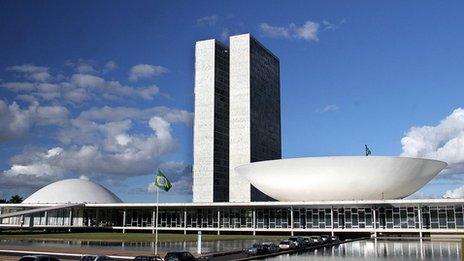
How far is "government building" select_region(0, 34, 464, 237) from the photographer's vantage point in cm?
6675

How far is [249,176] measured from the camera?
250 feet

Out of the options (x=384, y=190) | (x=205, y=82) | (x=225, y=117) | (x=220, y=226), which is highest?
(x=205, y=82)

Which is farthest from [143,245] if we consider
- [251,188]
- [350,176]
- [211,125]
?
[211,125]

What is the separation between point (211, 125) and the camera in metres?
108

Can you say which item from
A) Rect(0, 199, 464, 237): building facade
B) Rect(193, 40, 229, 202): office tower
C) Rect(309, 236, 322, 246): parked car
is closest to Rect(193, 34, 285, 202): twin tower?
Rect(193, 40, 229, 202): office tower

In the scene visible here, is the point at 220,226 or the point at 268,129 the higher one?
the point at 268,129

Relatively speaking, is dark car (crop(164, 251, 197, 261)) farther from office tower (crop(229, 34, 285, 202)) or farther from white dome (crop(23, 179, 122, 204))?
office tower (crop(229, 34, 285, 202))

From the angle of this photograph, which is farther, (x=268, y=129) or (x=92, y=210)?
(x=268, y=129)

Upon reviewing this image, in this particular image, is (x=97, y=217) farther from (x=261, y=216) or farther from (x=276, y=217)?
(x=276, y=217)

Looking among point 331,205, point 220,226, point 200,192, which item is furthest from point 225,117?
point 331,205

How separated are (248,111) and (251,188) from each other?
1605 cm

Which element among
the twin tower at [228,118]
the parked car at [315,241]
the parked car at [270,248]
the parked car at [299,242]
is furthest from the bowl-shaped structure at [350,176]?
the twin tower at [228,118]

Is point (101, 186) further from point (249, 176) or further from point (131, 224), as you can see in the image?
point (249, 176)

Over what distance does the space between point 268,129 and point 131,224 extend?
140 ft
